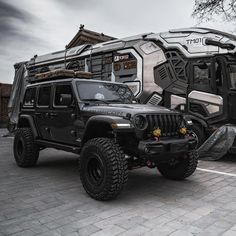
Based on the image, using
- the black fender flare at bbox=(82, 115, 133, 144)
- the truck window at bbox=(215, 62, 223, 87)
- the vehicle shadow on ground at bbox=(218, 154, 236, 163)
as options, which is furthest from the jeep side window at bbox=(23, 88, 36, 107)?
the vehicle shadow on ground at bbox=(218, 154, 236, 163)

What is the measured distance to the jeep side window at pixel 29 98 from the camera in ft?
22.7

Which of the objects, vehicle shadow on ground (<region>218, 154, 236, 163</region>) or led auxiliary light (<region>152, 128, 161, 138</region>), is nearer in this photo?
led auxiliary light (<region>152, 128, 161, 138</region>)

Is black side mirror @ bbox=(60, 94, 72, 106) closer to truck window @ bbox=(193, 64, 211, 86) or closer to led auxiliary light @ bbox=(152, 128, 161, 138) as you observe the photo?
led auxiliary light @ bbox=(152, 128, 161, 138)

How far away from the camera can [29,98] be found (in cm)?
713

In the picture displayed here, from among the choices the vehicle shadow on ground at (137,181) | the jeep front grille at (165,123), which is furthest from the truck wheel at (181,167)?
the jeep front grille at (165,123)

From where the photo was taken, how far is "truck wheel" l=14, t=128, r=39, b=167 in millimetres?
6574

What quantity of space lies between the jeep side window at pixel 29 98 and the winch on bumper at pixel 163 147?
3490mm

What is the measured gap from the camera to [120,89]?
6262 millimetres

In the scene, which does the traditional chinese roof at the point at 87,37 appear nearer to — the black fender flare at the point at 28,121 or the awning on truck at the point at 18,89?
the awning on truck at the point at 18,89

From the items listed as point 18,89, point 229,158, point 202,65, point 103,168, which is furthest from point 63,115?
point 18,89

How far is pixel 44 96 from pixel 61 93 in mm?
776

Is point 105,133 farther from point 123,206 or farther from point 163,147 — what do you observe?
point 123,206

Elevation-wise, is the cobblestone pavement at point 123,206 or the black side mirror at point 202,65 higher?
the black side mirror at point 202,65

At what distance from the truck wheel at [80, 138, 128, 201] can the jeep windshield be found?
1.12 metres
